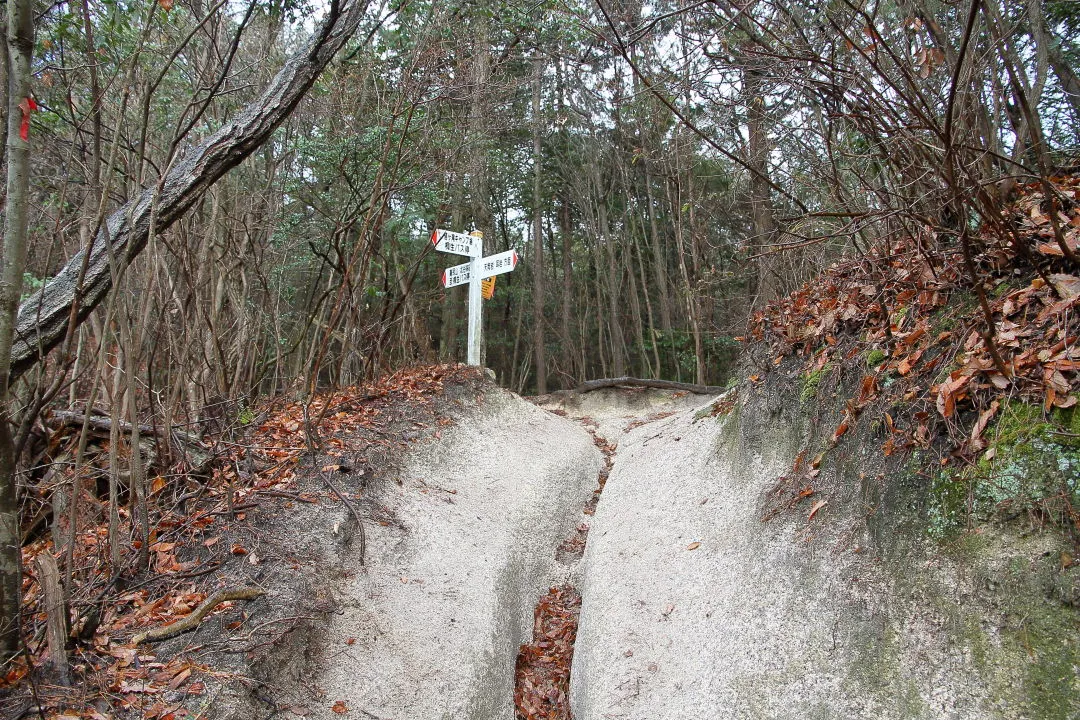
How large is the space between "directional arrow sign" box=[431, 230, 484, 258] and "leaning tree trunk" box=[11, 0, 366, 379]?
17.4 feet

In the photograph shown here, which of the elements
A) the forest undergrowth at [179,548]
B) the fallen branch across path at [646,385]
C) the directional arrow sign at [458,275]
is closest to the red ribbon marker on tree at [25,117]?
the forest undergrowth at [179,548]

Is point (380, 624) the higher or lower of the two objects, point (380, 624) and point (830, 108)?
the lower

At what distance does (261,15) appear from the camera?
380 inches

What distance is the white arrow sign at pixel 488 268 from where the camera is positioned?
9898 millimetres

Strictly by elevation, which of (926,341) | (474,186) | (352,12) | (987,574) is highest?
(474,186)

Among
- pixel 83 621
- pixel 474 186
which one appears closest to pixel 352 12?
pixel 83 621

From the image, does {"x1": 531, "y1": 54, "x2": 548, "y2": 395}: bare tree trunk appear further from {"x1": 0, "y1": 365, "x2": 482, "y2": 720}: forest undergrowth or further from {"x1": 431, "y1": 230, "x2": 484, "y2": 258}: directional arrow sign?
{"x1": 0, "y1": 365, "x2": 482, "y2": 720}: forest undergrowth

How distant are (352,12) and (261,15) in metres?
6.91

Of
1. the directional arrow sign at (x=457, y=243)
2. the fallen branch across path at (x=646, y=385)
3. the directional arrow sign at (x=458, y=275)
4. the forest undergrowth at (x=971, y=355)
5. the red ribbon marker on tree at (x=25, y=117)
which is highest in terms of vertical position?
the directional arrow sign at (x=457, y=243)

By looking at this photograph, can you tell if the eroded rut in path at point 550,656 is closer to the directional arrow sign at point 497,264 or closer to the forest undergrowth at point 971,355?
the forest undergrowth at point 971,355

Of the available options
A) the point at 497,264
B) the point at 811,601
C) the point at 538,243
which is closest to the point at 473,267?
the point at 497,264

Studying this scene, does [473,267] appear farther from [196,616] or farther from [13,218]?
[13,218]

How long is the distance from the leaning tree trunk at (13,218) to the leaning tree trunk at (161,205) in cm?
18

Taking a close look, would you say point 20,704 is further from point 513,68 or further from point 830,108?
point 513,68
